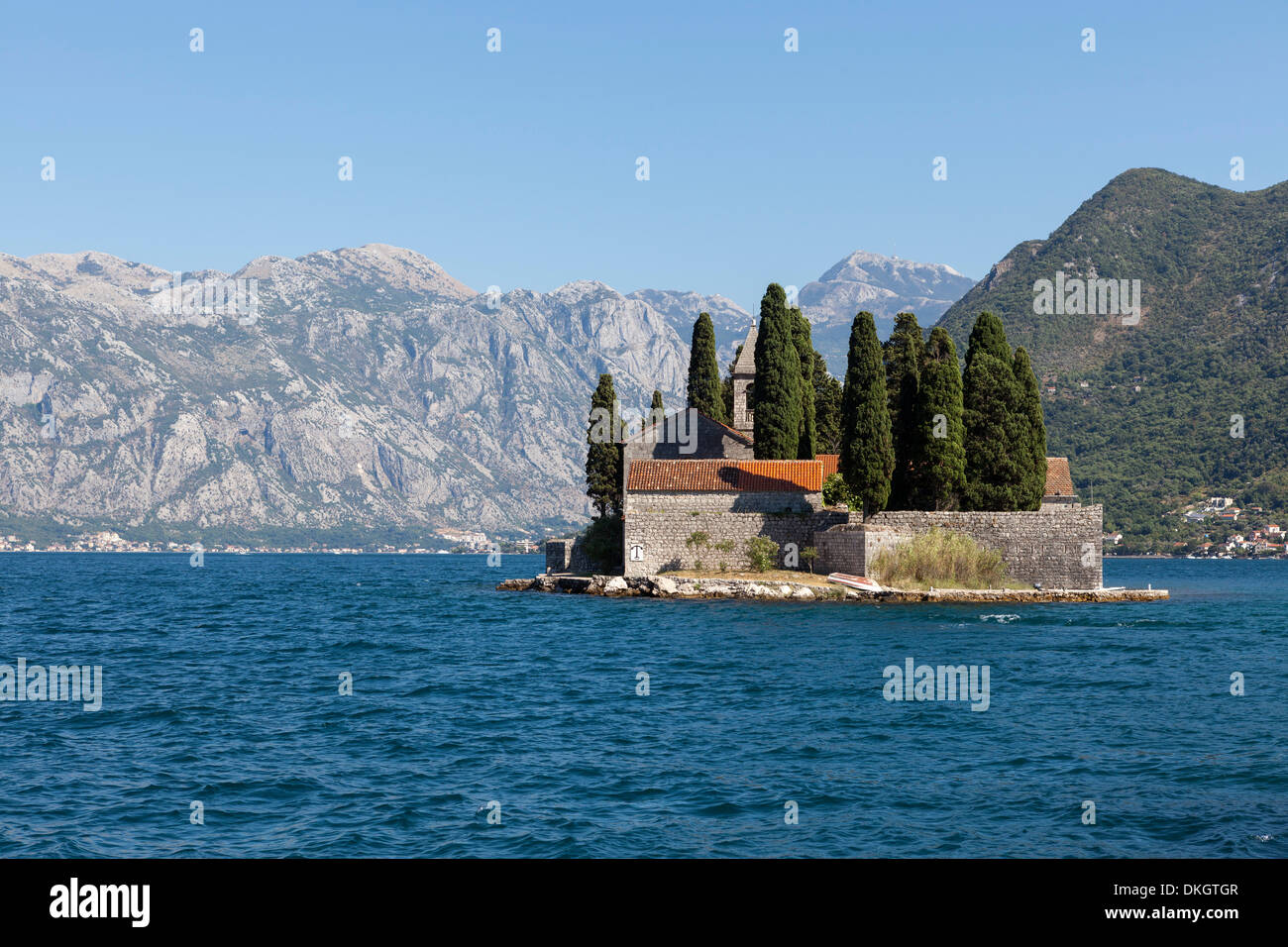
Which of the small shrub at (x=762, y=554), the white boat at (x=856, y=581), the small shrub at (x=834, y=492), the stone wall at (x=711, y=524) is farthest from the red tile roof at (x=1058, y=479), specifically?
the small shrub at (x=762, y=554)

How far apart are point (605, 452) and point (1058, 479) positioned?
26039mm

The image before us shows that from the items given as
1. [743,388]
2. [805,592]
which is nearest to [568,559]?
[743,388]

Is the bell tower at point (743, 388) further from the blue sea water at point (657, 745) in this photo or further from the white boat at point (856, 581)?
the blue sea water at point (657, 745)

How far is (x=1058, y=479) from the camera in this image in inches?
2618

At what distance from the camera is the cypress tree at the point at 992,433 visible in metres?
54.4

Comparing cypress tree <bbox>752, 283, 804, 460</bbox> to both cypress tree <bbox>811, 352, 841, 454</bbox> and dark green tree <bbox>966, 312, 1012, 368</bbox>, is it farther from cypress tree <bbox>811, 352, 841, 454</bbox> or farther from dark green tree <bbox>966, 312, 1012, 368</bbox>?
cypress tree <bbox>811, 352, 841, 454</bbox>

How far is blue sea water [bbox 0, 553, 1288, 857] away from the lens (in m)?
14.5

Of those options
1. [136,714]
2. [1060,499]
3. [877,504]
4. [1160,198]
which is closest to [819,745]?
[136,714]

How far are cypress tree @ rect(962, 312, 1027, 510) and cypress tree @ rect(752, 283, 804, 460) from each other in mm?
8488

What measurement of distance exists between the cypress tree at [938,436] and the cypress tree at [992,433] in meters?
1.14
